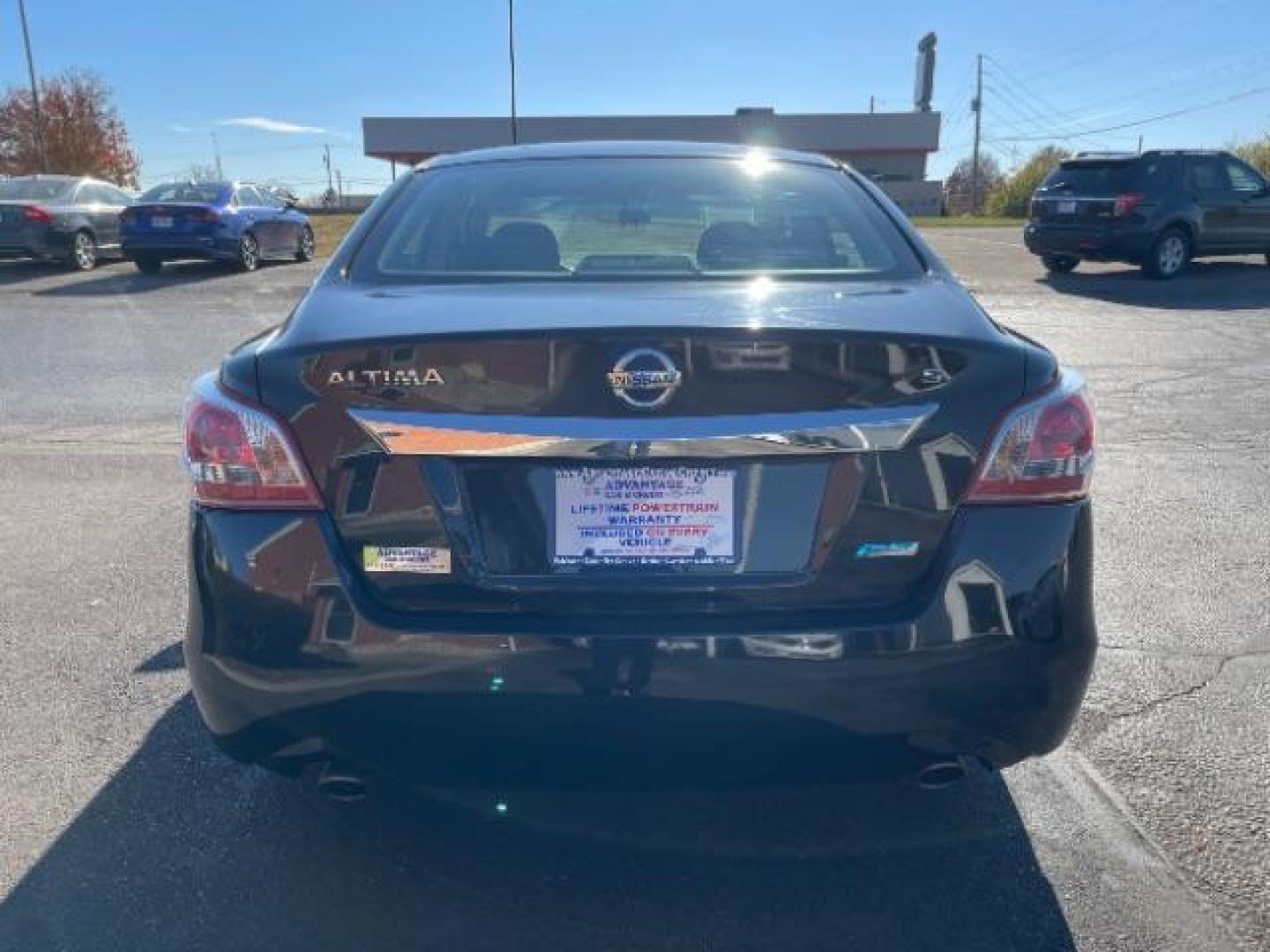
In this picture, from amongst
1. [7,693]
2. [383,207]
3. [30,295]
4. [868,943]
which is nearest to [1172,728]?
[868,943]

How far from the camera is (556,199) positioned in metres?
3.34

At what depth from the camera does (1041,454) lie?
223 cm

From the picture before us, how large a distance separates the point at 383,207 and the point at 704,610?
1.71 metres

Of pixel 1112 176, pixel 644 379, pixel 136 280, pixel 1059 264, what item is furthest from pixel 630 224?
pixel 1059 264

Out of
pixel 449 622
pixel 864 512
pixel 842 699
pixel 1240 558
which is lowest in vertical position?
pixel 1240 558

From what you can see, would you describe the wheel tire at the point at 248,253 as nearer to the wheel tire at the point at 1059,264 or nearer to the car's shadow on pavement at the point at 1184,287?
the car's shadow on pavement at the point at 1184,287

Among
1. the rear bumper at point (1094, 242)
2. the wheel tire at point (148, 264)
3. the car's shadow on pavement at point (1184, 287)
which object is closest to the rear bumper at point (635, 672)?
the car's shadow on pavement at point (1184, 287)

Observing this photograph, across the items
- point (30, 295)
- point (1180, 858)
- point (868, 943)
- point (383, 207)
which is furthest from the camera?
point (30, 295)

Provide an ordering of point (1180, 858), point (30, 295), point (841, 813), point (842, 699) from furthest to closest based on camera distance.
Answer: point (30, 295)
point (841, 813)
point (1180, 858)
point (842, 699)

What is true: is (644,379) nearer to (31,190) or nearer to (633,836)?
(633,836)

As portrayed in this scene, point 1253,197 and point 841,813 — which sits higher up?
point 1253,197

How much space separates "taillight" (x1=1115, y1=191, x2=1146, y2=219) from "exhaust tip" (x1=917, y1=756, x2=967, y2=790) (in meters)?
14.9

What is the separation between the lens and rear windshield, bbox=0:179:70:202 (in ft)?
55.5

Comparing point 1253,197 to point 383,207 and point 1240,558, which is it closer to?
point 1240,558
